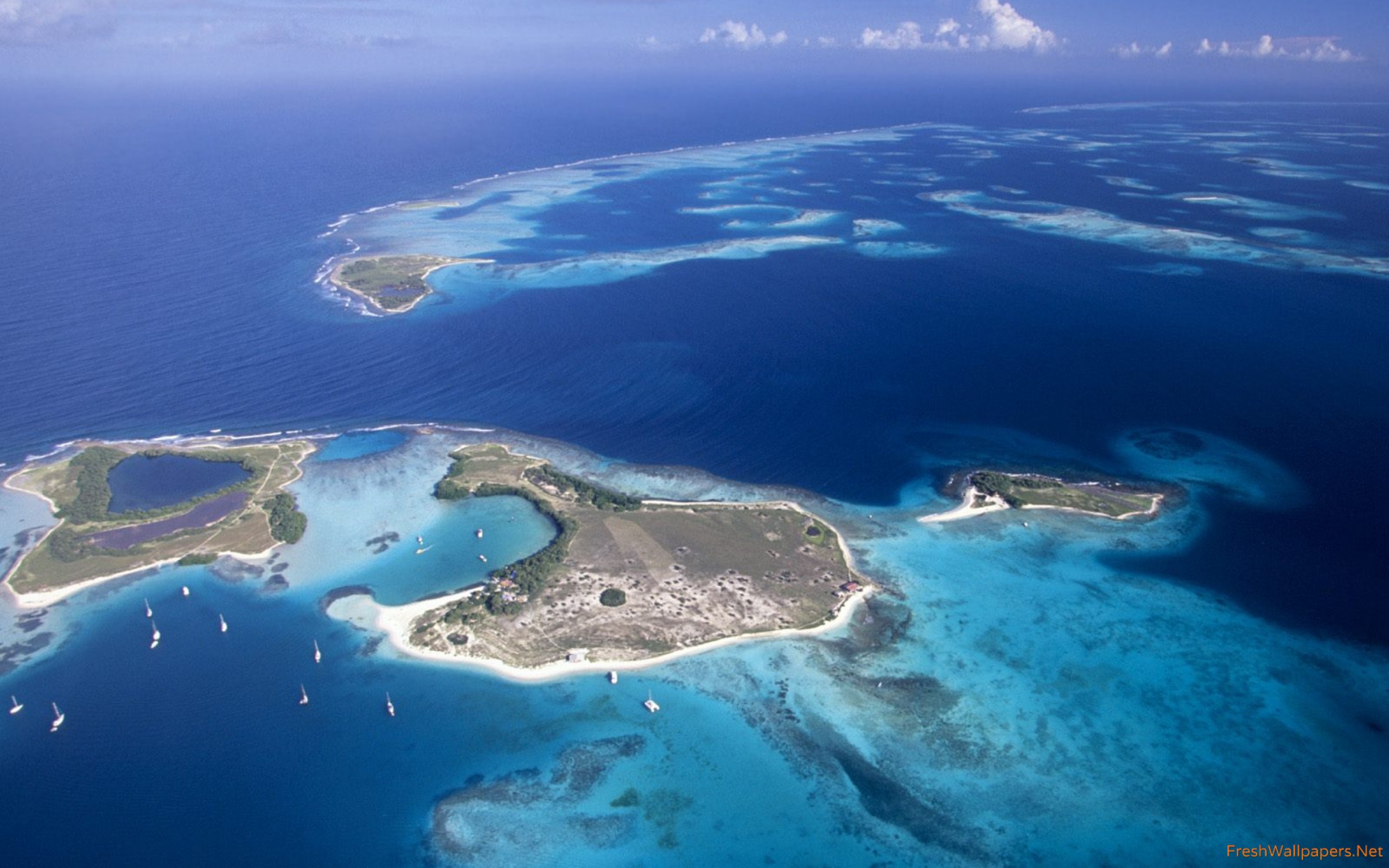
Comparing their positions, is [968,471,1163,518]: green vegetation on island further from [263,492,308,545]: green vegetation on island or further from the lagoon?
the lagoon

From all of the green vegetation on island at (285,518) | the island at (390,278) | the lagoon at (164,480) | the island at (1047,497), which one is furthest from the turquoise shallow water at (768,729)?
the island at (390,278)

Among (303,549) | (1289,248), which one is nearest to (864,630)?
(303,549)

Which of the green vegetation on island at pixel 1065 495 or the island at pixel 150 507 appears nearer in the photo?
the island at pixel 150 507

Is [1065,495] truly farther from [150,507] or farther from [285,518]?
[150,507]

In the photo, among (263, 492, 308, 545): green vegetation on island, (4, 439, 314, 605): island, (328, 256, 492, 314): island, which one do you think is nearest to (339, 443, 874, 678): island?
(263, 492, 308, 545): green vegetation on island

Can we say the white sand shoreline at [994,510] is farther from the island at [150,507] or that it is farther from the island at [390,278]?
the island at [390,278]
